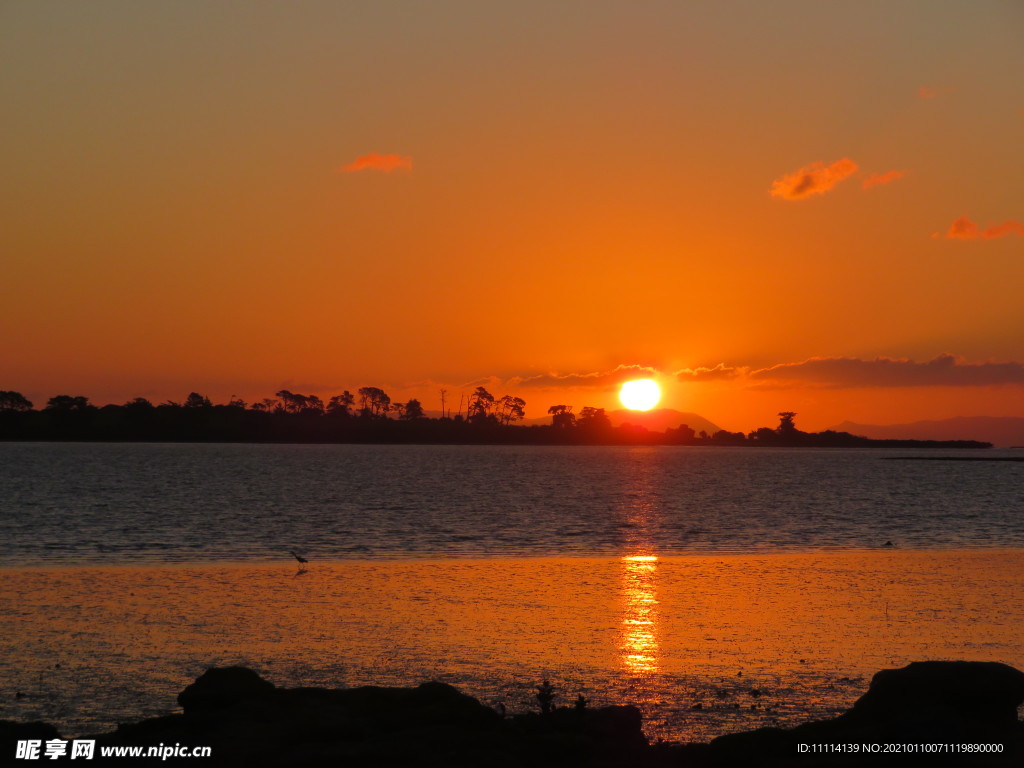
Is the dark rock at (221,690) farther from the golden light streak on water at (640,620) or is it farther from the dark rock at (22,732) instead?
the golden light streak on water at (640,620)

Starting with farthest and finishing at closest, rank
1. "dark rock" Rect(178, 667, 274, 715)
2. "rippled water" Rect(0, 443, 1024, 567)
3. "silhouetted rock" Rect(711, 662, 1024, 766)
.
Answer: "rippled water" Rect(0, 443, 1024, 567) → "dark rock" Rect(178, 667, 274, 715) → "silhouetted rock" Rect(711, 662, 1024, 766)

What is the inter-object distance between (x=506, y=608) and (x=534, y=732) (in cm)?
1336

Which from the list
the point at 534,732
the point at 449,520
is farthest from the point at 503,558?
the point at 534,732

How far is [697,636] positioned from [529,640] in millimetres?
4415

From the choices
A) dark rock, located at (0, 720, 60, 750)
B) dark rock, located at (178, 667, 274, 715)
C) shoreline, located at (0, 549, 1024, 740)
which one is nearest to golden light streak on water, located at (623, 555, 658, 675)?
shoreline, located at (0, 549, 1024, 740)

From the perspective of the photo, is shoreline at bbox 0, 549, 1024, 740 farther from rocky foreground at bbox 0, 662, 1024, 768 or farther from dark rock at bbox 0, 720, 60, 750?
dark rock at bbox 0, 720, 60, 750

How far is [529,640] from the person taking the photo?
23.0 metres

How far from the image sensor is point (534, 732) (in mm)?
14281

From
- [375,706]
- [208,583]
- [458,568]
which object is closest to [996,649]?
[375,706]

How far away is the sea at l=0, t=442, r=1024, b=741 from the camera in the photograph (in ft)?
61.5

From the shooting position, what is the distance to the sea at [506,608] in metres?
18.8

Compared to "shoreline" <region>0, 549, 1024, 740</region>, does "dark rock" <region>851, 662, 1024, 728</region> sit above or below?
above

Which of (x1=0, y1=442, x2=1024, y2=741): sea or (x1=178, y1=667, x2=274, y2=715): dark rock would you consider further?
(x1=0, y1=442, x2=1024, y2=741): sea

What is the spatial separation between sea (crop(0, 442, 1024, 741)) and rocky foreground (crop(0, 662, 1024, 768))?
203 centimetres
